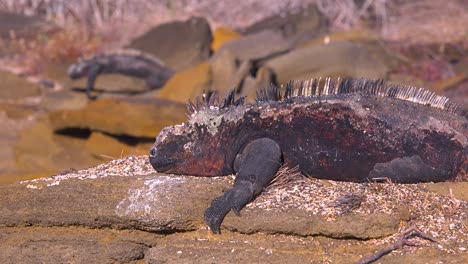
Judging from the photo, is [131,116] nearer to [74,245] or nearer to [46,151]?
[46,151]

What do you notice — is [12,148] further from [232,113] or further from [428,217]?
[428,217]

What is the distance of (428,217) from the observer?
4.29 m

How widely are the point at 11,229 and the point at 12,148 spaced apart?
24.5ft

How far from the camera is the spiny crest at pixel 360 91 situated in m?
4.97

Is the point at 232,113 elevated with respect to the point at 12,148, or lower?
elevated

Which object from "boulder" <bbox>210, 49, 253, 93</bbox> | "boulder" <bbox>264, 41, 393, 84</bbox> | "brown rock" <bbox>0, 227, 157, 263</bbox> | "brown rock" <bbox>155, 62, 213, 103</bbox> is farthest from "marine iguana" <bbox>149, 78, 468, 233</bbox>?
"boulder" <bbox>264, 41, 393, 84</bbox>

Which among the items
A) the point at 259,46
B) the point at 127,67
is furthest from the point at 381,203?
the point at 127,67

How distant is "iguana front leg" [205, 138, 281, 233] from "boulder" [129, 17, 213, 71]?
37.7ft

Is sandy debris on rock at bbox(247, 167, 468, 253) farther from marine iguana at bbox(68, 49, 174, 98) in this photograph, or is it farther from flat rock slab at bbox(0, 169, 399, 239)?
marine iguana at bbox(68, 49, 174, 98)

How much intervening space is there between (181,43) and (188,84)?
4124 millimetres

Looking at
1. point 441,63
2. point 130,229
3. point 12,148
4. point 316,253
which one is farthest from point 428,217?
point 441,63

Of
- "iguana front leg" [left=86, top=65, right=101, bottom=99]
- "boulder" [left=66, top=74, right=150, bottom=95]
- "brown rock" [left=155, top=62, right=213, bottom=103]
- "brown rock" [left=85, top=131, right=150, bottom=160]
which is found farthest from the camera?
"boulder" [left=66, top=74, right=150, bottom=95]

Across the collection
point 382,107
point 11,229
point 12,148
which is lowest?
point 12,148

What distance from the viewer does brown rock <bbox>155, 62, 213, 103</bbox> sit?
12.7 meters
